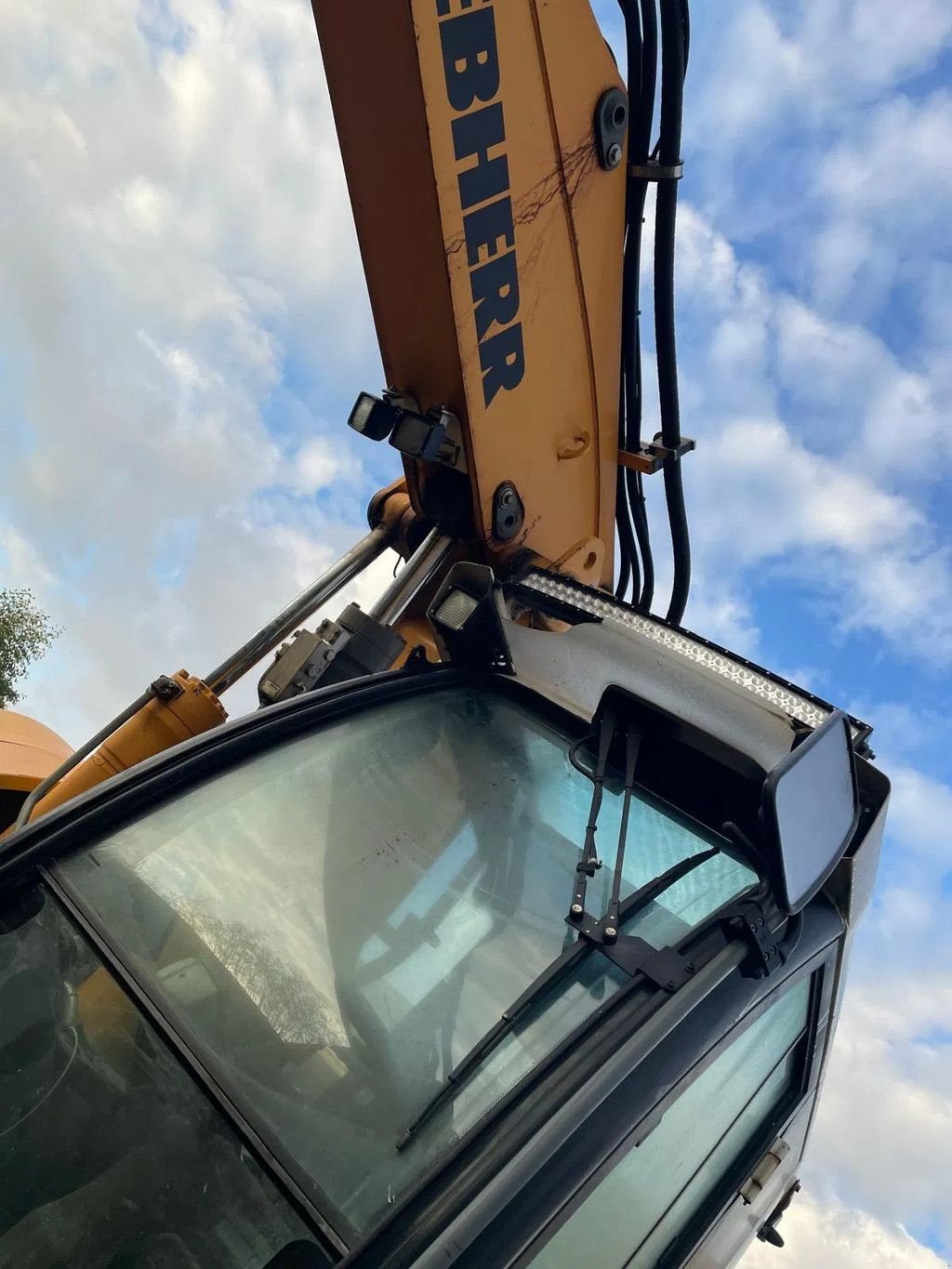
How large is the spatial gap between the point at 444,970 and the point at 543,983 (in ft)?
0.50

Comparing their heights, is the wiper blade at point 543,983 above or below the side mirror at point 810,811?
below

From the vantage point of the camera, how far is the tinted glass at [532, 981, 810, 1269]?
1.39 meters

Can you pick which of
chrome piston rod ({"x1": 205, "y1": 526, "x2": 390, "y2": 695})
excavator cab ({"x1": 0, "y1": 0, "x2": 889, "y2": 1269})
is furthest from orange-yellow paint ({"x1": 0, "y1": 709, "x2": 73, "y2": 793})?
chrome piston rod ({"x1": 205, "y1": 526, "x2": 390, "y2": 695})

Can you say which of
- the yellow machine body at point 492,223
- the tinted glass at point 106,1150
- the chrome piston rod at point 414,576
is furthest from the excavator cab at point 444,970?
the yellow machine body at point 492,223

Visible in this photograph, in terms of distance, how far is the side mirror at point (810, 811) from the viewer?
137 centimetres

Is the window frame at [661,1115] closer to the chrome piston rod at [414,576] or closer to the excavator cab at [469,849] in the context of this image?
the excavator cab at [469,849]

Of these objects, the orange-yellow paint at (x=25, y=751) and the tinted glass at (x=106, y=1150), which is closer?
the tinted glass at (x=106, y=1150)

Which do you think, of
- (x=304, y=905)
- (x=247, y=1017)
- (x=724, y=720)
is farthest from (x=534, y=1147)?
(x=724, y=720)

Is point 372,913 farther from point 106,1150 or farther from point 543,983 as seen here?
point 106,1150

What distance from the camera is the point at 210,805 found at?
1667 mm

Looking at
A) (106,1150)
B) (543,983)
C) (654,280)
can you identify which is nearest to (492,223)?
(654,280)

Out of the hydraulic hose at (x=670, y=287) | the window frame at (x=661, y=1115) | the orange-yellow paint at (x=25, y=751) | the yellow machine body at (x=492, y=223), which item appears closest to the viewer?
the window frame at (x=661, y=1115)

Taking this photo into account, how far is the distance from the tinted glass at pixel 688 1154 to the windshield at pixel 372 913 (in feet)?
0.81

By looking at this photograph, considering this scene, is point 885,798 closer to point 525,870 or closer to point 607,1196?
point 525,870
